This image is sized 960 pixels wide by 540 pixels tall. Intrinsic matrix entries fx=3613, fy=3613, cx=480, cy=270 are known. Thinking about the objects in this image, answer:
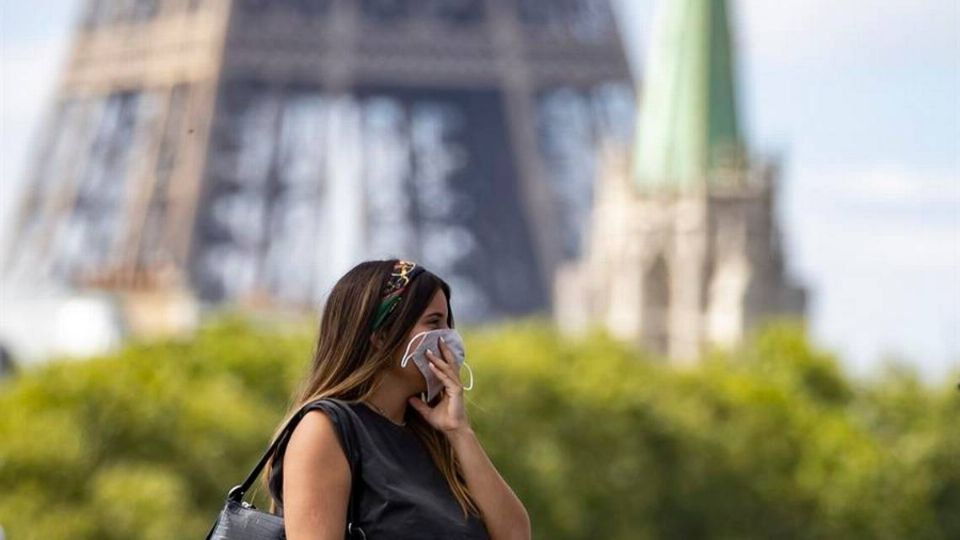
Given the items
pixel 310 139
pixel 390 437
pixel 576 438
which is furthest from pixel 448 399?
pixel 310 139

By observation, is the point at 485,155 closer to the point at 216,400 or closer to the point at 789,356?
the point at 789,356

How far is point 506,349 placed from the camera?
231 feet

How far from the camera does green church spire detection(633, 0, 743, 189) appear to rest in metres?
101

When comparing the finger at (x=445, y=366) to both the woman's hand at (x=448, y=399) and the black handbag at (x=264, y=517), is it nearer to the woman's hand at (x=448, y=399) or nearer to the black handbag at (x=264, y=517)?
the woman's hand at (x=448, y=399)

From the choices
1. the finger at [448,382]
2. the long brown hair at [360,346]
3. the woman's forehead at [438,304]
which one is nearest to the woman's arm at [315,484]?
the long brown hair at [360,346]

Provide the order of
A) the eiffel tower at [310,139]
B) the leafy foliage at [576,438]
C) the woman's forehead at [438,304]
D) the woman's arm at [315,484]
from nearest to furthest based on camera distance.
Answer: the woman's arm at [315,484] < the woman's forehead at [438,304] < the leafy foliage at [576,438] < the eiffel tower at [310,139]

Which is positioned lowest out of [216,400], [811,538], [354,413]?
[811,538]

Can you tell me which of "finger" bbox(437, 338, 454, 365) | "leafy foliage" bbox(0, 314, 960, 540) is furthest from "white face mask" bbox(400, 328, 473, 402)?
"leafy foliage" bbox(0, 314, 960, 540)

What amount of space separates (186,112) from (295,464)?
80.0 m

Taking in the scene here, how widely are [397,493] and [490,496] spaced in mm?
251

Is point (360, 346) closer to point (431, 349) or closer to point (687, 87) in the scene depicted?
point (431, 349)

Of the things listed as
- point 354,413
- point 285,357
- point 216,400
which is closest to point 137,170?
point 285,357

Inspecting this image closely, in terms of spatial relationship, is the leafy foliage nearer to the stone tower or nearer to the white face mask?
the stone tower

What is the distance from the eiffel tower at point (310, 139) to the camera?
89.3m
